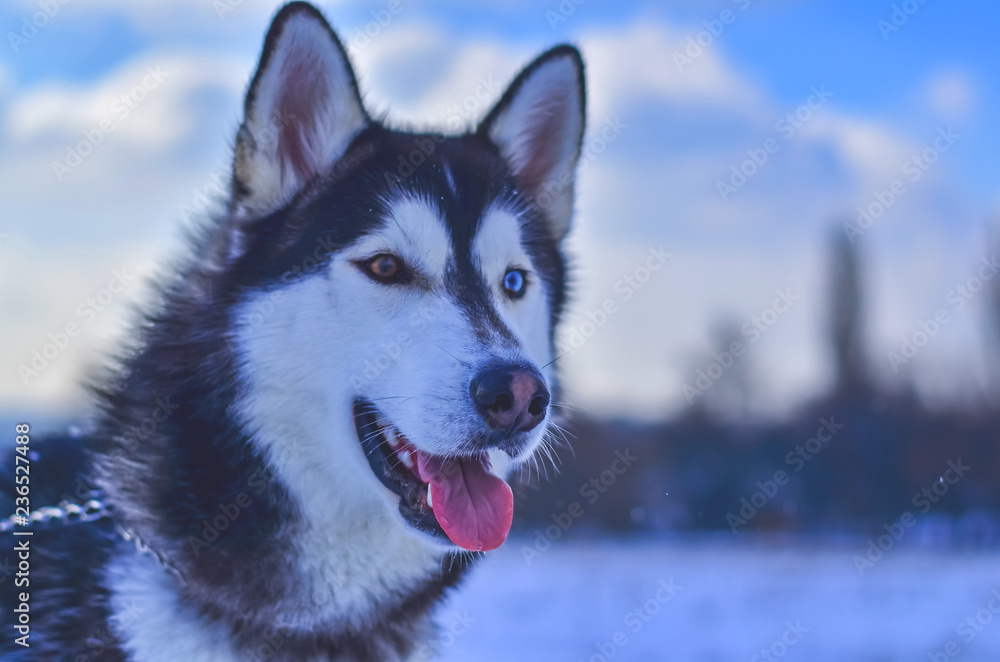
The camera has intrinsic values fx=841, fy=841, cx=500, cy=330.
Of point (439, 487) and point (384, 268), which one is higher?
point (384, 268)

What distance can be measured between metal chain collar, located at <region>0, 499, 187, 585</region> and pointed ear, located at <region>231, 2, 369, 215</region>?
3.15 feet

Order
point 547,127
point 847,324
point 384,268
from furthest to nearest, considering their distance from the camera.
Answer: point 847,324
point 547,127
point 384,268

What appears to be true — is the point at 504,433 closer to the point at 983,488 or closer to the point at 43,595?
the point at 43,595

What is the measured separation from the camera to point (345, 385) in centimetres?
229

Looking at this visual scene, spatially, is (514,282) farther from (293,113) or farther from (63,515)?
(63,515)

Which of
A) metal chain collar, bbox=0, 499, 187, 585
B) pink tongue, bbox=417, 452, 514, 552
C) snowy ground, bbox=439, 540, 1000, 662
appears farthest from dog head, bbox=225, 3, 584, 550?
snowy ground, bbox=439, 540, 1000, 662

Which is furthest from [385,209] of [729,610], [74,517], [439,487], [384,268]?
[729,610]

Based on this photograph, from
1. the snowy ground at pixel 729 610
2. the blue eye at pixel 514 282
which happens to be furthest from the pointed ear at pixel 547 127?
the snowy ground at pixel 729 610

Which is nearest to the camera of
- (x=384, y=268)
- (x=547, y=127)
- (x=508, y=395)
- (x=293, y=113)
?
(x=508, y=395)

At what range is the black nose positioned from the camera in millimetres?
2082

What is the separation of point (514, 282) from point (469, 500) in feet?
2.43

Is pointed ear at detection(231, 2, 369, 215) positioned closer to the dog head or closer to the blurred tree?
the dog head

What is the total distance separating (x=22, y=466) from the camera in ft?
8.22

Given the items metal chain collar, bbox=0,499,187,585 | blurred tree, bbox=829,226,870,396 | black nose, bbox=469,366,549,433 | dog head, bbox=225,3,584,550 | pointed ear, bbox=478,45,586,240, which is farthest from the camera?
blurred tree, bbox=829,226,870,396
